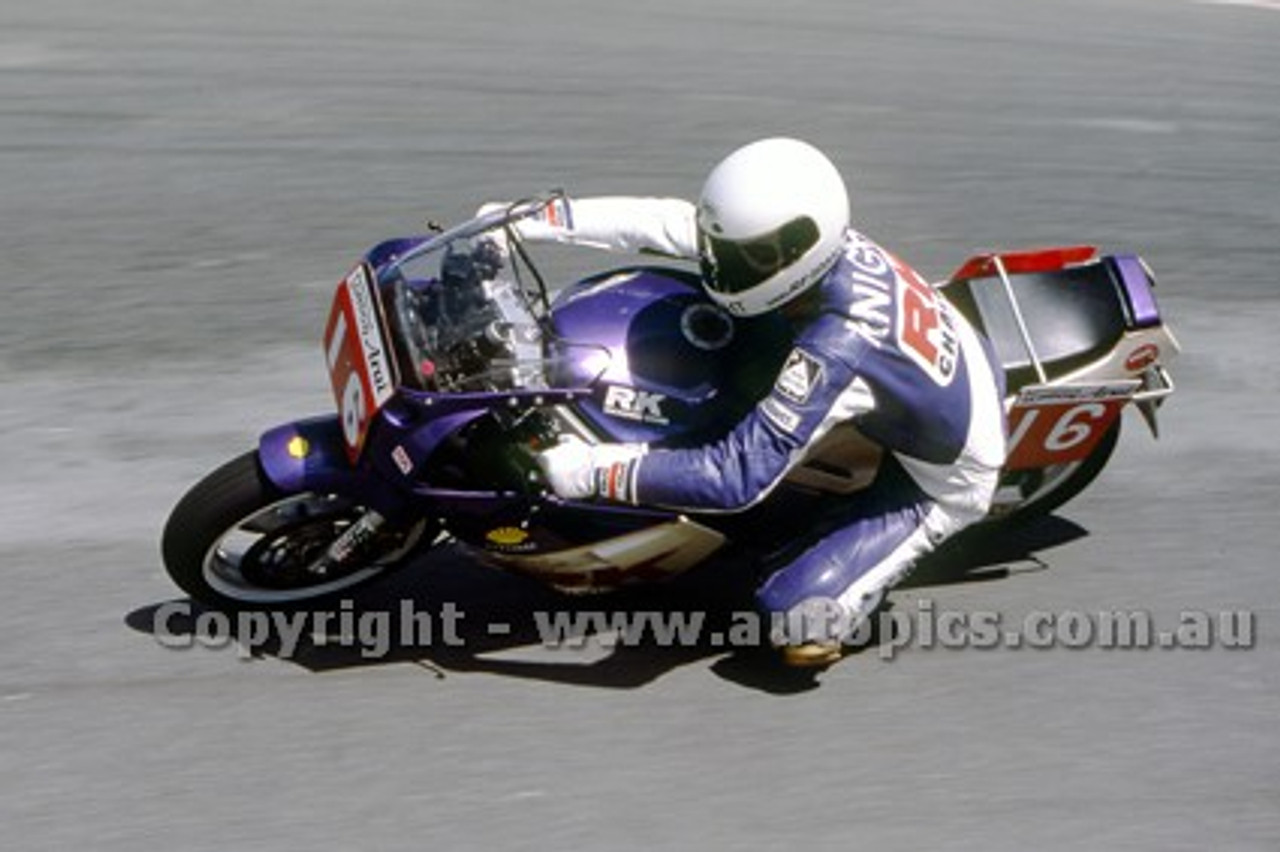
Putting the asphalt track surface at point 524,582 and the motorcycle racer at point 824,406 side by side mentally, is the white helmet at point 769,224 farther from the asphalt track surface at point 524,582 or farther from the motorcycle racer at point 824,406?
the asphalt track surface at point 524,582

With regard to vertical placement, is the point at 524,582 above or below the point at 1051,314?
below

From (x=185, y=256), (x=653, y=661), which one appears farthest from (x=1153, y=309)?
(x=185, y=256)

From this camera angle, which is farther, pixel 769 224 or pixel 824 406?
pixel 824 406

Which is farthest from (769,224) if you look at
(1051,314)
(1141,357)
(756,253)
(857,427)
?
(1141,357)

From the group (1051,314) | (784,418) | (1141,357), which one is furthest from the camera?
(1051,314)

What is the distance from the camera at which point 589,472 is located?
5.79 meters

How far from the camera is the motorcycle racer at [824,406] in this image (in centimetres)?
570

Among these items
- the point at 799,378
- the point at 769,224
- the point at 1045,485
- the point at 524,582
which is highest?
the point at 769,224

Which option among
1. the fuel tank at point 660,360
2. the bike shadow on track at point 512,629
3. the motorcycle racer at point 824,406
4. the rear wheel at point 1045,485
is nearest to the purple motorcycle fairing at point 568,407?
the fuel tank at point 660,360

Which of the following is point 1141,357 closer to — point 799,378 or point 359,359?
point 799,378

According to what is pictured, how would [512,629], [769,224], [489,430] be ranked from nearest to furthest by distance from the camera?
[769,224], [489,430], [512,629]

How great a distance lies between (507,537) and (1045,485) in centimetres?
193

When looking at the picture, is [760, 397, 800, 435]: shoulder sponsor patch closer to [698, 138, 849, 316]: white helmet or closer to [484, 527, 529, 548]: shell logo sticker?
[698, 138, 849, 316]: white helmet

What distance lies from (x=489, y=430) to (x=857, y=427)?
1.07 m
